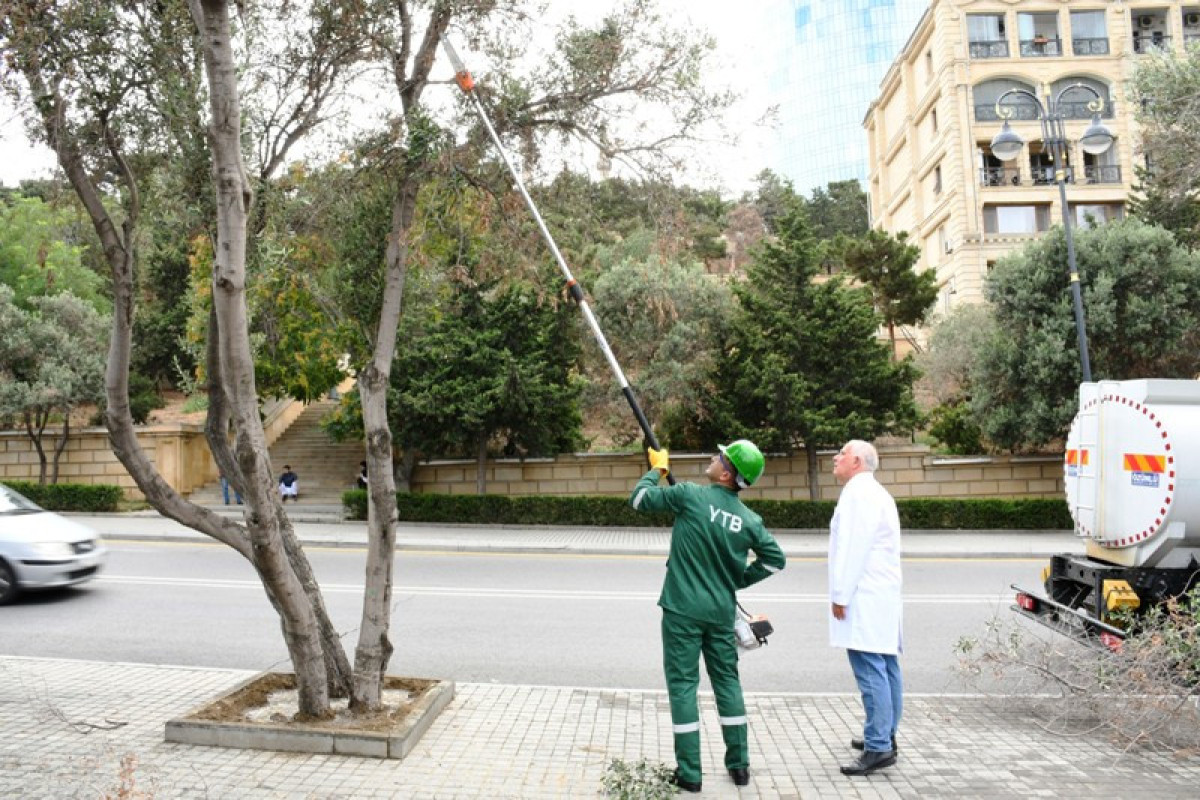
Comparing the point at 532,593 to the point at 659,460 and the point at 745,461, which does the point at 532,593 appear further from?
the point at 745,461

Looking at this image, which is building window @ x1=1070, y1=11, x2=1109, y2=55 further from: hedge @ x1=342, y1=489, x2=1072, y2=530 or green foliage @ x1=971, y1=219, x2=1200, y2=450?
hedge @ x1=342, y1=489, x2=1072, y2=530

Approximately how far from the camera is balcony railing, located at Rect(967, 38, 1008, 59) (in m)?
Result: 41.7

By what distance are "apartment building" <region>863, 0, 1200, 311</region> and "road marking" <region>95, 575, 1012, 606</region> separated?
32287mm

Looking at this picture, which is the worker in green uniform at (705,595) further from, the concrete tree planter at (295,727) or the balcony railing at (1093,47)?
the balcony railing at (1093,47)

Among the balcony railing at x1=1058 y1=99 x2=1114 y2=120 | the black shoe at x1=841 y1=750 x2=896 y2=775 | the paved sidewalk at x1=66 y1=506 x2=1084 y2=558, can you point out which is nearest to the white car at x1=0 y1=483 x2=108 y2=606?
the paved sidewalk at x1=66 y1=506 x2=1084 y2=558

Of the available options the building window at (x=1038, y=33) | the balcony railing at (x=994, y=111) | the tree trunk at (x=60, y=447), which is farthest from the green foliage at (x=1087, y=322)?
the building window at (x=1038, y=33)

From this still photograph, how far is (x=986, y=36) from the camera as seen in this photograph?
137 feet

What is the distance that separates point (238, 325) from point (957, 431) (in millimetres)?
21857

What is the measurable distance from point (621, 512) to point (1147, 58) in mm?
15152

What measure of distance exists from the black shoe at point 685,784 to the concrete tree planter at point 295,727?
5.20 feet

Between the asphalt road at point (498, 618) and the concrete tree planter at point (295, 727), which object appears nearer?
the concrete tree planter at point (295, 727)

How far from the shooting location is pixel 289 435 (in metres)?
28.1

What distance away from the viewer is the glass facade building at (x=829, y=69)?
104688mm

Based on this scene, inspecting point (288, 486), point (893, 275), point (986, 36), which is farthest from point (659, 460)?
point (986, 36)
